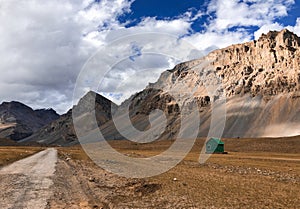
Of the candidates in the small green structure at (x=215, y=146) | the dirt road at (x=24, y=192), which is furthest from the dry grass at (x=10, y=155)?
the small green structure at (x=215, y=146)

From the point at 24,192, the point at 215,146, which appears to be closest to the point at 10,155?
the point at 24,192

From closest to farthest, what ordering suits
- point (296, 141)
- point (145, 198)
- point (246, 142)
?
point (145, 198) → point (296, 141) → point (246, 142)

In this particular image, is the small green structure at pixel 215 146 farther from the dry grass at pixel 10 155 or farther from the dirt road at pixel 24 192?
the dirt road at pixel 24 192

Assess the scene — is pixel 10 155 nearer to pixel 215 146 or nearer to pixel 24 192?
pixel 24 192

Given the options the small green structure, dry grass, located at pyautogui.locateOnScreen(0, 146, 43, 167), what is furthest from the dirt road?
the small green structure

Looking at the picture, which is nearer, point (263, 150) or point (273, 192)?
point (273, 192)

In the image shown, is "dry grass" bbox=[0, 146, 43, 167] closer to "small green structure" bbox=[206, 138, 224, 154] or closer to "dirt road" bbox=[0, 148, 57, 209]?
"dirt road" bbox=[0, 148, 57, 209]

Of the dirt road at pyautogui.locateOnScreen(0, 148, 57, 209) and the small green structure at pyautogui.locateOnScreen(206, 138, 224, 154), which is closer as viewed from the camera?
the dirt road at pyautogui.locateOnScreen(0, 148, 57, 209)

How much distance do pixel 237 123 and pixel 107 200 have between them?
183 meters

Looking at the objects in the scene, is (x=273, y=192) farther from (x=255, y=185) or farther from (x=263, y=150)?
(x=263, y=150)

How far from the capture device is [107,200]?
1856 cm

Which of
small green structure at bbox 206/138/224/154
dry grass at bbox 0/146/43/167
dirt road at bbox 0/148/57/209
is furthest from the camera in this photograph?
small green structure at bbox 206/138/224/154

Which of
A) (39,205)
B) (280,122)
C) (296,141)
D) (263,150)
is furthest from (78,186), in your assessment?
(280,122)

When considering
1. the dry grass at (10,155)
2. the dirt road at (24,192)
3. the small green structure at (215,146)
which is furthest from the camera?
the small green structure at (215,146)
